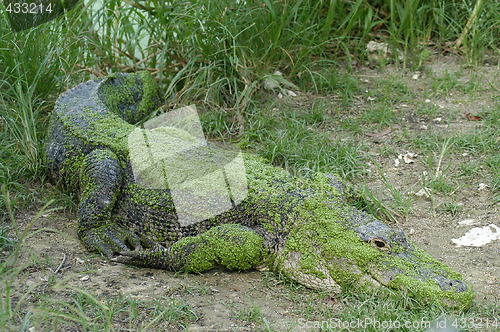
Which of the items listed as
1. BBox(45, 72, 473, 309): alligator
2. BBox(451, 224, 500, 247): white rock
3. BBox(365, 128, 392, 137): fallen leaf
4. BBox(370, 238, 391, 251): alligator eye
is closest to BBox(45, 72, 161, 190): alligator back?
BBox(45, 72, 473, 309): alligator

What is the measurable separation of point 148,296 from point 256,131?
235 cm

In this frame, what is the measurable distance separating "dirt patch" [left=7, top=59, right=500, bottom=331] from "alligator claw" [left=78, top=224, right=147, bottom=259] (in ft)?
0.25

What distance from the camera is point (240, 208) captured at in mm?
4066

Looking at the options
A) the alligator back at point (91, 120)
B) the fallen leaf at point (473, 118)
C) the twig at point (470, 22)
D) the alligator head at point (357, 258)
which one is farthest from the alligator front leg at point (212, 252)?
the twig at point (470, 22)

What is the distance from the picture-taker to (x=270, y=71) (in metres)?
5.88

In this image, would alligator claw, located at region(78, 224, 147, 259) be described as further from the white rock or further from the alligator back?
the white rock

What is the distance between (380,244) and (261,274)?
2.85 ft

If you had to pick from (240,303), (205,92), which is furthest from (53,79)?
(240,303)

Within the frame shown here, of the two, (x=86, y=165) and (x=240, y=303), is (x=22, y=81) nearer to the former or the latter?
(x=86, y=165)

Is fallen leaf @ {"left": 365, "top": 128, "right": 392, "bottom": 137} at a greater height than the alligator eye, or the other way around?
the alligator eye

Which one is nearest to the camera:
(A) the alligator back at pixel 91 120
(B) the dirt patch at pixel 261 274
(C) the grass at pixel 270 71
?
(B) the dirt patch at pixel 261 274

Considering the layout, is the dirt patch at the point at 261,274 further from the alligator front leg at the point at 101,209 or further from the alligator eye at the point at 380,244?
the alligator eye at the point at 380,244

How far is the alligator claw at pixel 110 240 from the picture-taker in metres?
4.11

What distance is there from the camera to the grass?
4969 mm
